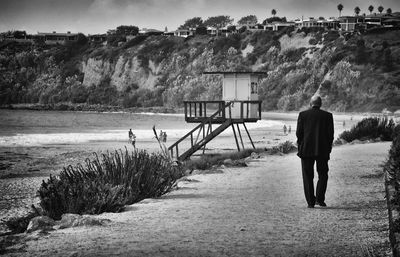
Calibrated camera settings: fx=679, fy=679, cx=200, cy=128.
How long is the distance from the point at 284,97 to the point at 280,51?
19148mm

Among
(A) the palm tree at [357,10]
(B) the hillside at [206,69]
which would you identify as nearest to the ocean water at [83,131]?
(B) the hillside at [206,69]

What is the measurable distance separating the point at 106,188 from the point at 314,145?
370cm

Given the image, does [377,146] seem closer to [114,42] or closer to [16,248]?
[16,248]

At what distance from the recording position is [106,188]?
11977 mm

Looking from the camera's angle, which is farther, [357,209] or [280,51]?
[280,51]

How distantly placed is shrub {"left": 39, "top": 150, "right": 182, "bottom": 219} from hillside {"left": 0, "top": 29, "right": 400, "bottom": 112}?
76.8 metres

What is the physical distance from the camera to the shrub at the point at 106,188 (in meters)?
11.3

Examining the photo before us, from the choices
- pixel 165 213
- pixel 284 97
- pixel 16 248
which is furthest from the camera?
pixel 284 97

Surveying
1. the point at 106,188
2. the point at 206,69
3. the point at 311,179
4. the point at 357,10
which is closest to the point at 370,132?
the point at 311,179

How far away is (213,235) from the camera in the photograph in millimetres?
8789

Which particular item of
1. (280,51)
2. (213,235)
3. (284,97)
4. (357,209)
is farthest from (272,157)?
(280,51)

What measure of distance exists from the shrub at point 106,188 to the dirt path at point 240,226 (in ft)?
1.13

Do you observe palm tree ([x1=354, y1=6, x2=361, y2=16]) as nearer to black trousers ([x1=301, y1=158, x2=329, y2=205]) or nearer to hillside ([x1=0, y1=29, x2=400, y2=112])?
hillside ([x1=0, y1=29, x2=400, y2=112])

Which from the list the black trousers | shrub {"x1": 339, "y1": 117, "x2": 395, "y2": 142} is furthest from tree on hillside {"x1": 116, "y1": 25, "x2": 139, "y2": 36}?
the black trousers
